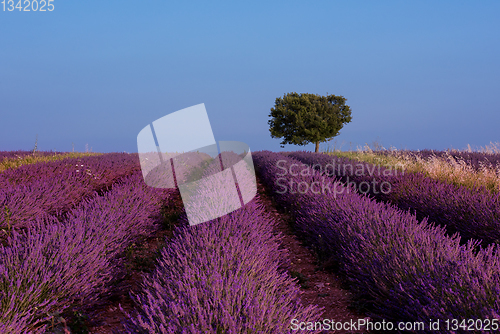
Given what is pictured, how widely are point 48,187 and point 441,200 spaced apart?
23.5 feet

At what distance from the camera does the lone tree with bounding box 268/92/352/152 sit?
87.5 feet

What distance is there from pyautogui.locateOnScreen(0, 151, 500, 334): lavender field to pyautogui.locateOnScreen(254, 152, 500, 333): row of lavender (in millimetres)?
16

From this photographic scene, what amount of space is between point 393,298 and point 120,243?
312cm

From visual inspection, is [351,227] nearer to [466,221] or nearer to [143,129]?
[466,221]

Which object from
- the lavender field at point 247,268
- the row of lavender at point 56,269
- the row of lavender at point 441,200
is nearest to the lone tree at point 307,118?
the row of lavender at point 441,200

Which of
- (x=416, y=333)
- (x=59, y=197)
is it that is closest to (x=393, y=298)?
(x=416, y=333)

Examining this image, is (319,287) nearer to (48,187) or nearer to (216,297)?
(216,297)

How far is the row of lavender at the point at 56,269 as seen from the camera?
2486 millimetres

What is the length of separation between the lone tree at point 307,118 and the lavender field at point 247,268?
21.0 metres

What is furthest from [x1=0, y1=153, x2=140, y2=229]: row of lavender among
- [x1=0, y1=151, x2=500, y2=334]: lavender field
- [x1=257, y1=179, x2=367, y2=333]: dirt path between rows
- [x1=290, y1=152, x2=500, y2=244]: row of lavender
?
[x1=290, y1=152, x2=500, y2=244]: row of lavender

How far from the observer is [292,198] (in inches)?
250

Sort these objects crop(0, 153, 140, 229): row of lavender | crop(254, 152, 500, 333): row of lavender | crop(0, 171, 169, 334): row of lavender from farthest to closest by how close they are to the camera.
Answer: crop(0, 153, 140, 229): row of lavender → crop(0, 171, 169, 334): row of lavender → crop(254, 152, 500, 333): row of lavender

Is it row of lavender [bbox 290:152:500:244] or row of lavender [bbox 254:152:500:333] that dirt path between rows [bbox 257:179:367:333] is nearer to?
row of lavender [bbox 254:152:500:333]

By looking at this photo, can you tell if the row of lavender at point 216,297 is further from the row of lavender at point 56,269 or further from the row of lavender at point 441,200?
the row of lavender at point 441,200
